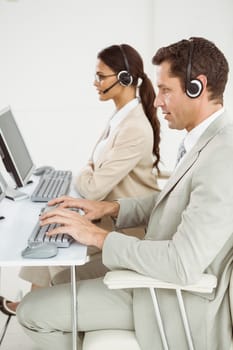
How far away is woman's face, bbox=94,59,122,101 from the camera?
2.48 meters

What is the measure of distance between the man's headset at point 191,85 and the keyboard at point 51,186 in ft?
2.64

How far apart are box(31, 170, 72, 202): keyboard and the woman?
8 cm

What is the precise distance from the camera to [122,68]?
8.12 feet

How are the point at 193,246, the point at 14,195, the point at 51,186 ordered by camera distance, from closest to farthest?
the point at 193,246, the point at 14,195, the point at 51,186

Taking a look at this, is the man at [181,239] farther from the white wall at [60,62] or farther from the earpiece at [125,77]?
the white wall at [60,62]

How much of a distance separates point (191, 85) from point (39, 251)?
615 millimetres

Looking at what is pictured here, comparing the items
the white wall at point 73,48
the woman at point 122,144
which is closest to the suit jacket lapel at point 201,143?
the woman at point 122,144

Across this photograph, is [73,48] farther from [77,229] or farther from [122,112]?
[77,229]

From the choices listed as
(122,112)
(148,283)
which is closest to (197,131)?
(148,283)

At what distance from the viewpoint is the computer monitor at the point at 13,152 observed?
2291 mm

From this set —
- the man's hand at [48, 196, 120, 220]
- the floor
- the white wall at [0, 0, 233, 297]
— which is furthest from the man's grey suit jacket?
the white wall at [0, 0, 233, 297]

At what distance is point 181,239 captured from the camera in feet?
4.96

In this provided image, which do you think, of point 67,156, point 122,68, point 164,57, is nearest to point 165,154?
point 67,156

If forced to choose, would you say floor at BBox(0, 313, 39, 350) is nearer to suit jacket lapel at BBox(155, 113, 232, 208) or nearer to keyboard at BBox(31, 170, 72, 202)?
keyboard at BBox(31, 170, 72, 202)
